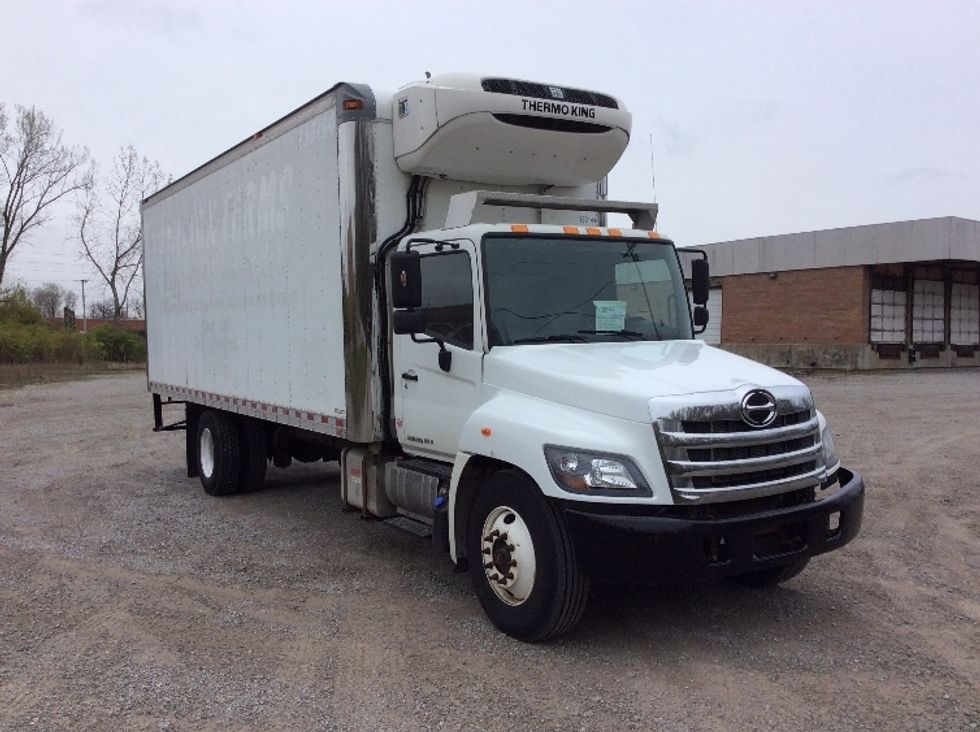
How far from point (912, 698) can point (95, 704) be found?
13.3ft

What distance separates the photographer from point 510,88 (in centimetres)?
633

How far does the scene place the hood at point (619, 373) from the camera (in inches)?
186

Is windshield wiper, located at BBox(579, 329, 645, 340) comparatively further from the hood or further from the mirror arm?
the mirror arm

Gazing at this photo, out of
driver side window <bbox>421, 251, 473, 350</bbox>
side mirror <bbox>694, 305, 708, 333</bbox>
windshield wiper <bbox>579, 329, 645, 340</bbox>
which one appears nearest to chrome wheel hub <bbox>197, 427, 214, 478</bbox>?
driver side window <bbox>421, 251, 473, 350</bbox>

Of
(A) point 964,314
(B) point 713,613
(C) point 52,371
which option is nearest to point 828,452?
(B) point 713,613

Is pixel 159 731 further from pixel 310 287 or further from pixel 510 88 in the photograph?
pixel 510 88

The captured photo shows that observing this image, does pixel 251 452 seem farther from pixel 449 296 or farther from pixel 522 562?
pixel 522 562

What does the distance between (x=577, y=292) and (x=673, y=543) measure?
77.8 inches

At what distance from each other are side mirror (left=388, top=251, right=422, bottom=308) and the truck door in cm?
43

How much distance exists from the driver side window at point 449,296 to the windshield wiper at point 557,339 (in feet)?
1.23

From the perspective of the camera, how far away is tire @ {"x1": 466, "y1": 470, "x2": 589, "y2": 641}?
4.72 m

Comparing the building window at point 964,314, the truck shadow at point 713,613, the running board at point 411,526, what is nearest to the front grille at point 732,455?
the truck shadow at point 713,613

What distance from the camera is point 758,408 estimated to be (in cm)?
471

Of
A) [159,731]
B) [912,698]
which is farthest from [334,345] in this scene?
[912,698]
